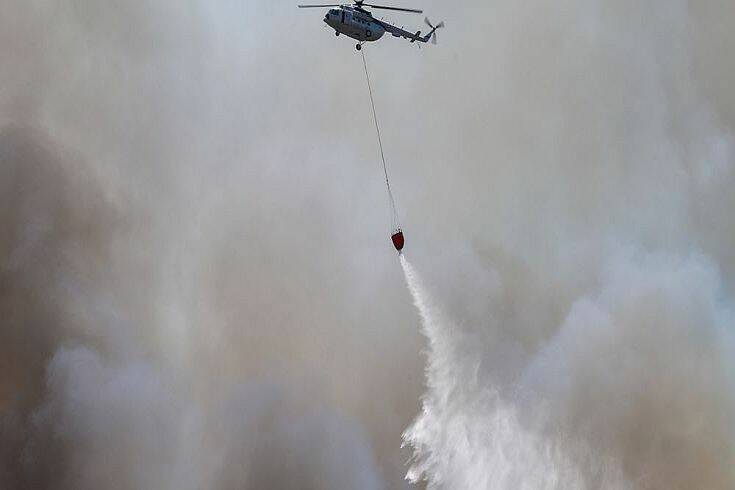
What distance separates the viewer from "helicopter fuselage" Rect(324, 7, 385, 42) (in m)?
48.8

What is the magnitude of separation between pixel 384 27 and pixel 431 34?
8.97 feet

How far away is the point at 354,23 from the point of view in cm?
4909

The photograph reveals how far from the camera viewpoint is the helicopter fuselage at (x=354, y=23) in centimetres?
4881

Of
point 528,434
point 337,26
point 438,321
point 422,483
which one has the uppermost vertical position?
point 337,26

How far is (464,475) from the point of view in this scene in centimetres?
5262

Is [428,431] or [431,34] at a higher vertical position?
[431,34]

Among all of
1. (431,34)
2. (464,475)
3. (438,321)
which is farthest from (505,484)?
(431,34)

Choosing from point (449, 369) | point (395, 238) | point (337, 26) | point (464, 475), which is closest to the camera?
point (395, 238)

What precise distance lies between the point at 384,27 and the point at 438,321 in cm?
1686

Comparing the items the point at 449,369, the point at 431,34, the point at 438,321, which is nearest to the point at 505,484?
the point at 449,369

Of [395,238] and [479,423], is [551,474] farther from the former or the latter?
[395,238]

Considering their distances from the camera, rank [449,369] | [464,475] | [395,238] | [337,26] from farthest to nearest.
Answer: [449,369]
[464,475]
[337,26]
[395,238]

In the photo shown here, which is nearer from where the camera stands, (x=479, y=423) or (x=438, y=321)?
(x=479, y=423)

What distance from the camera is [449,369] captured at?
2228 inches
